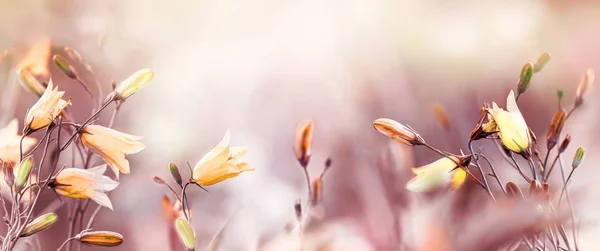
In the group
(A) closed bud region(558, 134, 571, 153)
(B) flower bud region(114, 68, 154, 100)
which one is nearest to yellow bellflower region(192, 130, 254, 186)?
(B) flower bud region(114, 68, 154, 100)

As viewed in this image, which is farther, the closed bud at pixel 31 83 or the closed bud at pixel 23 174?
the closed bud at pixel 31 83

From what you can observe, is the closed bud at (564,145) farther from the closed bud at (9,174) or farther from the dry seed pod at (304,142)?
the closed bud at (9,174)

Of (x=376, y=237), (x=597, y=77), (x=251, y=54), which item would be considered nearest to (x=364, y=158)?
(x=376, y=237)

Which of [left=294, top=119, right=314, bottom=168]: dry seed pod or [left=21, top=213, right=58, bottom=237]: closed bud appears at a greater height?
[left=294, top=119, right=314, bottom=168]: dry seed pod

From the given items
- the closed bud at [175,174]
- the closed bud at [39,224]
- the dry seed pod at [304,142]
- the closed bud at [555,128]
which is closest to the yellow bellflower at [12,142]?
the closed bud at [39,224]

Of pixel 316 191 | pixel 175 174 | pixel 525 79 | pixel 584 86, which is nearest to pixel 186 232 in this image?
pixel 175 174

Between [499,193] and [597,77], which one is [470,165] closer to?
[499,193]

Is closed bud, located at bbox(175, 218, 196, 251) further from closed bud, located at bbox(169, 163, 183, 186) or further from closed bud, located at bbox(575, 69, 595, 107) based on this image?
closed bud, located at bbox(575, 69, 595, 107)

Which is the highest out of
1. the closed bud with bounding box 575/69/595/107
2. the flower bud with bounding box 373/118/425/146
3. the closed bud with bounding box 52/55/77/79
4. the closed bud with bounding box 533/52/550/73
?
the closed bud with bounding box 52/55/77/79
